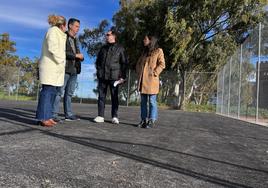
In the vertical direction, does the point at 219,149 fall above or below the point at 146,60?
below

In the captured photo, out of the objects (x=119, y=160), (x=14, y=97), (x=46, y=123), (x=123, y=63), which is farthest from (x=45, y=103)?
(x=14, y=97)

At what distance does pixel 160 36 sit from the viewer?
2697cm

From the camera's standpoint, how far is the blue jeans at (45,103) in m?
6.11

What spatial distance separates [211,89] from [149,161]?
22383 millimetres

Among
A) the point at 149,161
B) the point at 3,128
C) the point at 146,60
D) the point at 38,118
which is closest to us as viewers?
the point at 149,161

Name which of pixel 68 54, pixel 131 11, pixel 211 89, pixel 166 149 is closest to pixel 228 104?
pixel 211 89

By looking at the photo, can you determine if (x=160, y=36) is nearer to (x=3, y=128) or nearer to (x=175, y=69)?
(x=175, y=69)

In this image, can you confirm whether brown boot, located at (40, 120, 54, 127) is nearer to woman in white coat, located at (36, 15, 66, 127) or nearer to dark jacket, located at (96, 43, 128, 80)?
woman in white coat, located at (36, 15, 66, 127)

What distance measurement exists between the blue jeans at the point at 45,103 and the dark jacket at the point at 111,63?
145 cm

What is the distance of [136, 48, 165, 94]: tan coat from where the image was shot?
7.42 metres

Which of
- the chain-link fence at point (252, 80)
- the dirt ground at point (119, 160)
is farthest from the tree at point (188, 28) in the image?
the dirt ground at point (119, 160)

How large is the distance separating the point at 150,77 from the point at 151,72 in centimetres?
10

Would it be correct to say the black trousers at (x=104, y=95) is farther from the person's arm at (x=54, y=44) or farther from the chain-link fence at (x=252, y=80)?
the chain-link fence at (x=252, y=80)

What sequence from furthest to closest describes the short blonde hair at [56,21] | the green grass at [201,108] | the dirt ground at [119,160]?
1. the green grass at [201,108]
2. the short blonde hair at [56,21]
3. the dirt ground at [119,160]
